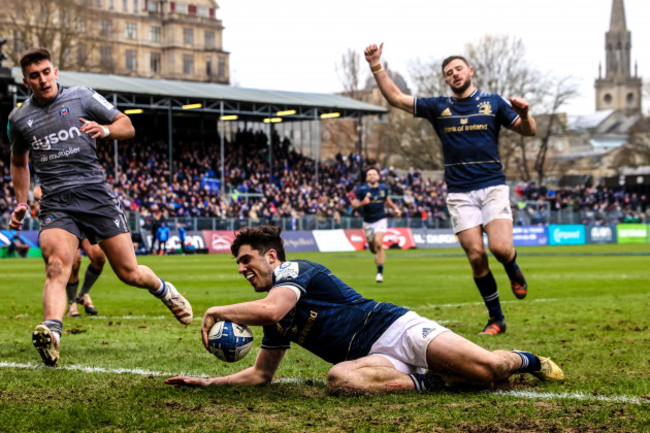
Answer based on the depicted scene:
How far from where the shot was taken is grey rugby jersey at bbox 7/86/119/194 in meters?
7.77

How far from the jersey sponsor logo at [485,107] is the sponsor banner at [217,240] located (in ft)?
108

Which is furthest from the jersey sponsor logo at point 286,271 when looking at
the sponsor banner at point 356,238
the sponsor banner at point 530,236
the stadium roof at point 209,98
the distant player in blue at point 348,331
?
the sponsor banner at point 530,236

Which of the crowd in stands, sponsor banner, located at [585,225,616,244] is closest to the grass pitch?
the crowd in stands

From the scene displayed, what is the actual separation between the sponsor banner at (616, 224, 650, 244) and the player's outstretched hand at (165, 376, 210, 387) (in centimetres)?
5196

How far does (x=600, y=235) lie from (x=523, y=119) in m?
46.7

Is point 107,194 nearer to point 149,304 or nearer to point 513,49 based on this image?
point 149,304

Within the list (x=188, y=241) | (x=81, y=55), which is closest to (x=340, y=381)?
(x=188, y=241)

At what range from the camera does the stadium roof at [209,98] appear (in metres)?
48.7

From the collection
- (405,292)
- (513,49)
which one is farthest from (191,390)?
(513,49)

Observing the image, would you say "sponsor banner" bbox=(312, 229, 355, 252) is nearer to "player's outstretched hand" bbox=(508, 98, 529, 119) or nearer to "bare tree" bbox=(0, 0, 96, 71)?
"bare tree" bbox=(0, 0, 96, 71)

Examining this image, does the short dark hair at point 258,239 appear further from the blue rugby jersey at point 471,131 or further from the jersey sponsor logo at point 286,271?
the blue rugby jersey at point 471,131

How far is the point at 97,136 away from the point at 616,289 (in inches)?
459

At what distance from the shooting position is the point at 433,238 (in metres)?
48.5

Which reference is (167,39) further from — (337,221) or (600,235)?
(337,221)
